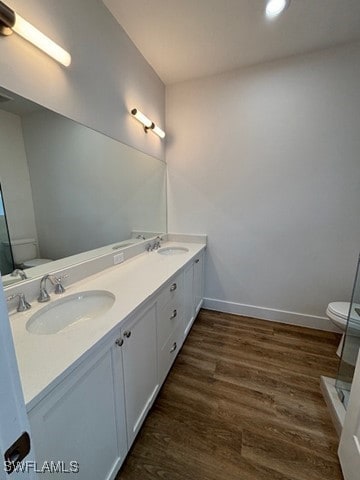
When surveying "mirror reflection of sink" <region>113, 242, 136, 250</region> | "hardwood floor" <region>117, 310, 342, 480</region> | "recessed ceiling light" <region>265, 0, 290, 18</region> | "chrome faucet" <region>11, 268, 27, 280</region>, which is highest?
"recessed ceiling light" <region>265, 0, 290, 18</region>

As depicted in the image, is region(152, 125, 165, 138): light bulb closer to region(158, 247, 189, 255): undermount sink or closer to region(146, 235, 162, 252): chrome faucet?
region(146, 235, 162, 252): chrome faucet

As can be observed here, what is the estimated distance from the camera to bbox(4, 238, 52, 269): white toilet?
3.67 ft

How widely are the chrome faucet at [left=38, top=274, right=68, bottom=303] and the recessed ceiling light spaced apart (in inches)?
89.5

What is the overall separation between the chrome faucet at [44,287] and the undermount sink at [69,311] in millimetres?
59

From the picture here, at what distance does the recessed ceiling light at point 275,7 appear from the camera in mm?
1392

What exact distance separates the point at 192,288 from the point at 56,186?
4.85ft

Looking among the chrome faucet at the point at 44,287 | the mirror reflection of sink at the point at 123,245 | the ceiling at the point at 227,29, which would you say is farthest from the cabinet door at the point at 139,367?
the ceiling at the point at 227,29

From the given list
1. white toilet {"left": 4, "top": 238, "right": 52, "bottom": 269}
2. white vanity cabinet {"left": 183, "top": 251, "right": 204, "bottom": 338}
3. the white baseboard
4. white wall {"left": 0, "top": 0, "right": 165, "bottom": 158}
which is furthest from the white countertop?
the white baseboard

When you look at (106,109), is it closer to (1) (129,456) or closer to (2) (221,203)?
(2) (221,203)

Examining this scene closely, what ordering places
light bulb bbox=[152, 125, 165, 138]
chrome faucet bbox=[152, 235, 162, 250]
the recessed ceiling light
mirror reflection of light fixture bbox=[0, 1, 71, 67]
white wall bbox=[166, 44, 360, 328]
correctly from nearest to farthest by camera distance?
mirror reflection of light fixture bbox=[0, 1, 71, 67] < the recessed ceiling light < white wall bbox=[166, 44, 360, 328] < light bulb bbox=[152, 125, 165, 138] < chrome faucet bbox=[152, 235, 162, 250]

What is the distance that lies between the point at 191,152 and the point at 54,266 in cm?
186

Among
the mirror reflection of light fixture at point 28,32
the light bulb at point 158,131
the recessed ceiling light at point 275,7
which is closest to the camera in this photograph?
the mirror reflection of light fixture at point 28,32

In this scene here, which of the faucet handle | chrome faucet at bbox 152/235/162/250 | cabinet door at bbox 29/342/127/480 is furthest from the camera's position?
chrome faucet at bbox 152/235/162/250

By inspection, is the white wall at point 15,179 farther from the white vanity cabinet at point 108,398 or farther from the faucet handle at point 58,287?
the white vanity cabinet at point 108,398
